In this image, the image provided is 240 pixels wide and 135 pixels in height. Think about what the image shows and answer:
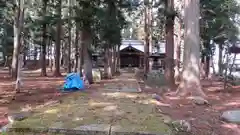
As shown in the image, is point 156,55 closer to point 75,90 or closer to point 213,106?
point 75,90

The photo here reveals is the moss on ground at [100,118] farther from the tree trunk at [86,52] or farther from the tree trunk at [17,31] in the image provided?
the tree trunk at [17,31]

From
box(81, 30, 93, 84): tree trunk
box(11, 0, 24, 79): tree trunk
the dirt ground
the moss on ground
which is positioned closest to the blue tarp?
box(81, 30, 93, 84): tree trunk

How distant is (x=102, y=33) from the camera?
19.0 metres

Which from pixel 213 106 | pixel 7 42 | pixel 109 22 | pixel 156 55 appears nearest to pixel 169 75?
pixel 109 22

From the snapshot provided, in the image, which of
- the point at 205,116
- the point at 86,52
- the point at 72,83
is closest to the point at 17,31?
the point at 86,52

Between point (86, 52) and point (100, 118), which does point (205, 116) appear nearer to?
point (100, 118)

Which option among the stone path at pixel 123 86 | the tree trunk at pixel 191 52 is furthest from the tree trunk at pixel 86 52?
the tree trunk at pixel 191 52

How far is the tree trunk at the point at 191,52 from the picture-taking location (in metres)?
11.4

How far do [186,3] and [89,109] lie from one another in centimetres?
643

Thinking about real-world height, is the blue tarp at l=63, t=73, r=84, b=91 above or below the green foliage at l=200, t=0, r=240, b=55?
below

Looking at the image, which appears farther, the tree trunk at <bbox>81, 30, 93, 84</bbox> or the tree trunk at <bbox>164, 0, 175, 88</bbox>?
the tree trunk at <bbox>81, 30, 93, 84</bbox>

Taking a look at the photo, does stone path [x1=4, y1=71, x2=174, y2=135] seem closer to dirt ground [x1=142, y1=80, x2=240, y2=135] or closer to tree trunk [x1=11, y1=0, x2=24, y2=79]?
dirt ground [x1=142, y1=80, x2=240, y2=135]

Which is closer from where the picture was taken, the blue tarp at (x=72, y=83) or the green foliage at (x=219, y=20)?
the blue tarp at (x=72, y=83)

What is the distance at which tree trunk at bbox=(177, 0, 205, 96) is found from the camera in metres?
11.4
